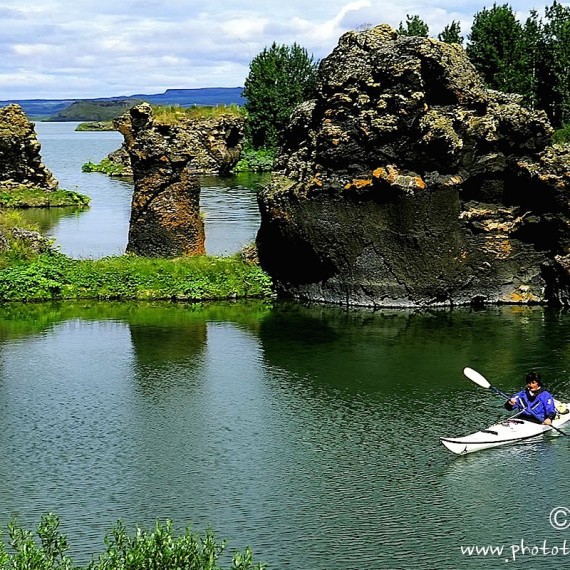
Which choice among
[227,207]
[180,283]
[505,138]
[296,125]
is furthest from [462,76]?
[227,207]

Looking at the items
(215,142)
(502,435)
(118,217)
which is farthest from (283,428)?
(215,142)

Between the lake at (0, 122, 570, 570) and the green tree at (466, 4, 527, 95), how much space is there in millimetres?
49728

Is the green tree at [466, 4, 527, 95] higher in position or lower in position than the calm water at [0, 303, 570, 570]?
higher

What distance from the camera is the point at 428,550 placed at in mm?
17797

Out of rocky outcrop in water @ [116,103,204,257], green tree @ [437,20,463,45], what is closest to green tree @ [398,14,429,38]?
green tree @ [437,20,463,45]

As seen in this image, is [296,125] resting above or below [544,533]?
above

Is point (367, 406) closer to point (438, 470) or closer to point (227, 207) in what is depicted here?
point (438, 470)

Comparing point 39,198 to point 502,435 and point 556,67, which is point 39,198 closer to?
point 556,67

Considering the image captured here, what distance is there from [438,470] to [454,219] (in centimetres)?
1760

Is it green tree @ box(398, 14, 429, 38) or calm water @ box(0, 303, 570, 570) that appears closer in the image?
calm water @ box(0, 303, 570, 570)

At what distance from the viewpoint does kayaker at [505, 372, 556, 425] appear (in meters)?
23.5

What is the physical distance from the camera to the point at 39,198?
224ft

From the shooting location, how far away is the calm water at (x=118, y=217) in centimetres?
4816

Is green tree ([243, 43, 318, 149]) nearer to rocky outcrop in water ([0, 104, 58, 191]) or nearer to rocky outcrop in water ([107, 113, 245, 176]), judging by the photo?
rocky outcrop in water ([107, 113, 245, 176])
